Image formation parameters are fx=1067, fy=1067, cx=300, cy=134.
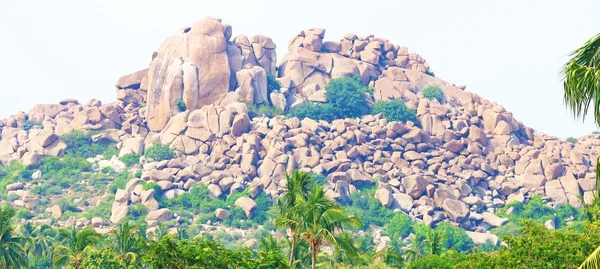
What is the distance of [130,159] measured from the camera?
14400 centimetres

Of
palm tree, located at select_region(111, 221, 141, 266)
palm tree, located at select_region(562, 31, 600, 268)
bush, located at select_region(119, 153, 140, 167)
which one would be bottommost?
bush, located at select_region(119, 153, 140, 167)

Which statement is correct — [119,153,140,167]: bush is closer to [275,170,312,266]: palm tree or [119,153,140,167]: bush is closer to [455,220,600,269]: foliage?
[275,170,312,266]: palm tree

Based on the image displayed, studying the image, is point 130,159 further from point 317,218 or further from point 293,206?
point 317,218

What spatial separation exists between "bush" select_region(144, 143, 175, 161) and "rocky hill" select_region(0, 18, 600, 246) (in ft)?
2.11

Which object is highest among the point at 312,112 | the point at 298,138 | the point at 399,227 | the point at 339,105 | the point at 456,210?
the point at 339,105

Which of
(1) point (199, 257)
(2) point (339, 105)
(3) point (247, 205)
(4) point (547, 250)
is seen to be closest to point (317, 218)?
(1) point (199, 257)

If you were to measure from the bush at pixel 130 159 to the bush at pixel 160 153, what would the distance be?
1.89m

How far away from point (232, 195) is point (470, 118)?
4241cm

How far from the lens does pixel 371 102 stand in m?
162

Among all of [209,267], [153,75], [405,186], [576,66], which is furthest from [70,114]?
[576,66]

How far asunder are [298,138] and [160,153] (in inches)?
726

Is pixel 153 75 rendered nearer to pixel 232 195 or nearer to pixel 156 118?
pixel 156 118

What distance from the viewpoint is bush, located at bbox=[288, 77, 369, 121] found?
155375 mm

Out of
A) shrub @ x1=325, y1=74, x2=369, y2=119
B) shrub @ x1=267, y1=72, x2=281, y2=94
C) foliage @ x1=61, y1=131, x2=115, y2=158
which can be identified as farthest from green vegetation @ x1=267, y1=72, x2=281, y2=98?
foliage @ x1=61, y1=131, x2=115, y2=158
